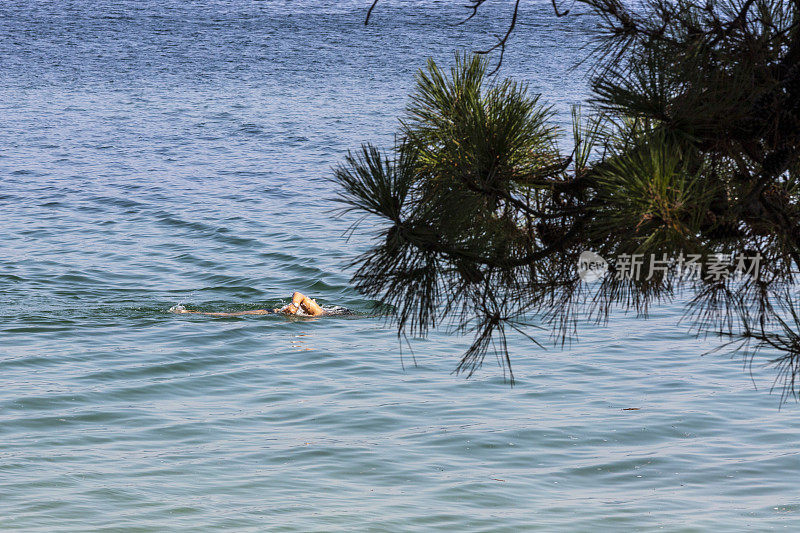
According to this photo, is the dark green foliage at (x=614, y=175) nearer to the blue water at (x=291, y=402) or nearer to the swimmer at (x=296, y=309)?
the blue water at (x=291, y=402)

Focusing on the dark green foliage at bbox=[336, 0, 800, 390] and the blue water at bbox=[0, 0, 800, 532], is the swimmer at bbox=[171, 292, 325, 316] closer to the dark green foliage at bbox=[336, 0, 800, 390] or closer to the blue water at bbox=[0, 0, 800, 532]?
the blue water at bbox=[0, 0, 800, 532]

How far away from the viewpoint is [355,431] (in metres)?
8.30

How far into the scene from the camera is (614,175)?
114 inches

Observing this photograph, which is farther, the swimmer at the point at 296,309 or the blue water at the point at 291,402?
the swimmer at the point at 296,309

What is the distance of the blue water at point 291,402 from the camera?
6.90 meters

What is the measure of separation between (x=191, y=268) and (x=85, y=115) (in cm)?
1496

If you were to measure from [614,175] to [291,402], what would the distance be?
649cm

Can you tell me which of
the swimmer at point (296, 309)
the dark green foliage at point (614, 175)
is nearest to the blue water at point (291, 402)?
the swimmer at point (296, 309)

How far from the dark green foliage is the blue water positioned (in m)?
0.79

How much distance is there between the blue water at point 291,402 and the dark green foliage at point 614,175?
0.79 metres

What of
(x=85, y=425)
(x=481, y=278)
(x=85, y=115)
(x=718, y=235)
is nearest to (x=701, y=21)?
(x=718, y=235)

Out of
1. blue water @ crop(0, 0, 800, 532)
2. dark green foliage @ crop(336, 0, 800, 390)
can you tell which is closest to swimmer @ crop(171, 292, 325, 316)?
blue water @ crop(0, 0, 800, 532)

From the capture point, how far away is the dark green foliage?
3.08 m

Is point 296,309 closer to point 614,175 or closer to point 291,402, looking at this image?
point 291,402
